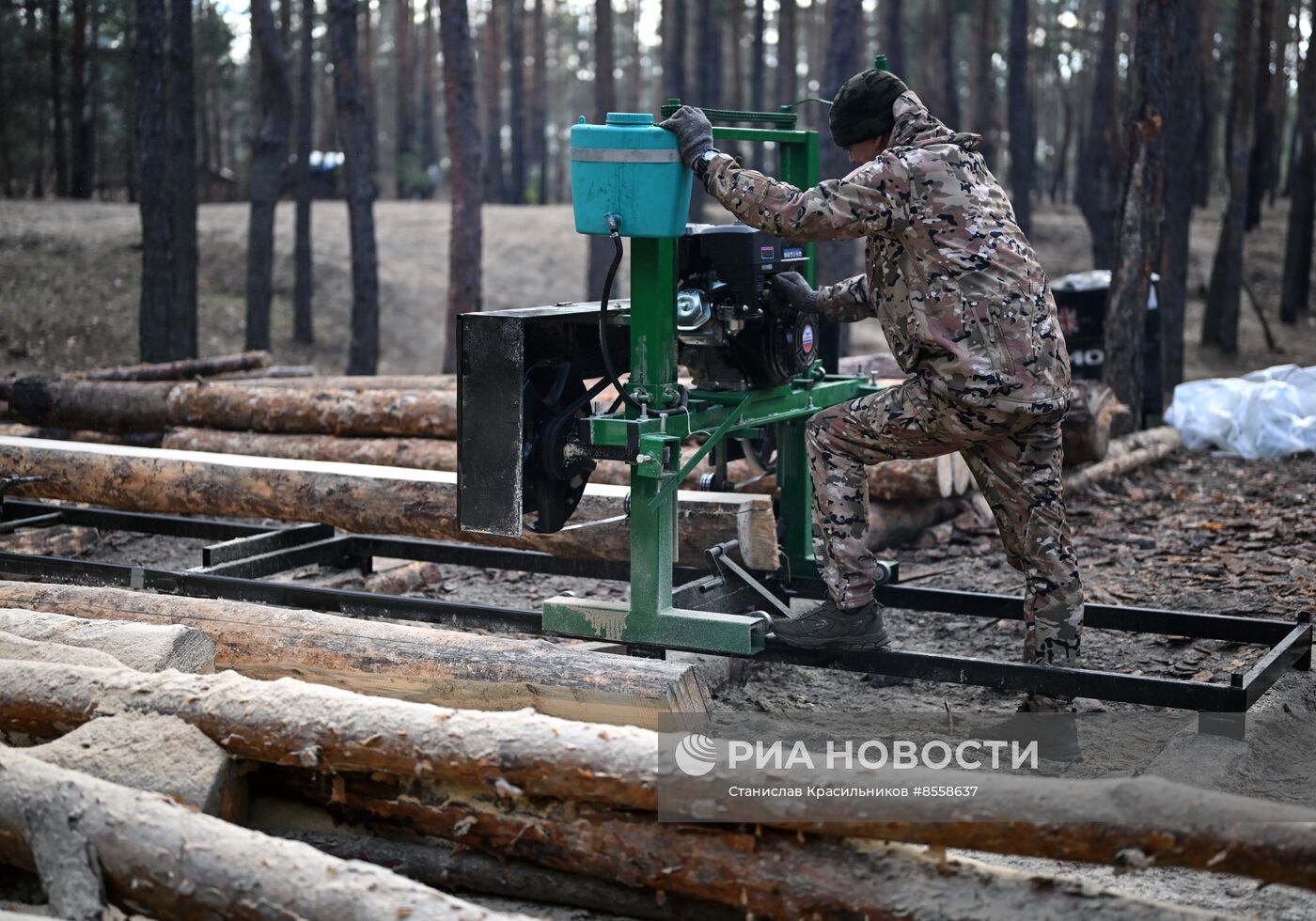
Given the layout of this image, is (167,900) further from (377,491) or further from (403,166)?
(403,166)

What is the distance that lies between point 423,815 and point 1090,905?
177 cm

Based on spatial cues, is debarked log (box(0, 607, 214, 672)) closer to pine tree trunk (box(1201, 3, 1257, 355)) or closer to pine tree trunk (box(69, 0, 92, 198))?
pine tree trunk (box(1201, 3, 1257, 355))

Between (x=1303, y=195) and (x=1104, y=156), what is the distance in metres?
2.96

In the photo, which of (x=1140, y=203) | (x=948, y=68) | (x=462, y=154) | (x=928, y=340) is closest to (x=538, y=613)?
(x=928, y=340)

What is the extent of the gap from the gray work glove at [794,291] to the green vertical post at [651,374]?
20.5 inches

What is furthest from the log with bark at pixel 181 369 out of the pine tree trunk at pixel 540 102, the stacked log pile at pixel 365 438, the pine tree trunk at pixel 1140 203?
the pine tree trunk at pixel 540 102

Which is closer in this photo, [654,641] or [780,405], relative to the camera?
[654,641]

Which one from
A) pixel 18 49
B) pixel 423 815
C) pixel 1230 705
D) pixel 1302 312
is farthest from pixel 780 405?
pixel 18 49

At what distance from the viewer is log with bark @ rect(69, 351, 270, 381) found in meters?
11.8

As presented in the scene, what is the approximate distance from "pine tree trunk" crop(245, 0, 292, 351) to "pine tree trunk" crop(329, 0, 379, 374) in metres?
1.10

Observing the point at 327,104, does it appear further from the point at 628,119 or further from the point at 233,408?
the point at 628,119

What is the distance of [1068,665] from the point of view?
16.6 ft

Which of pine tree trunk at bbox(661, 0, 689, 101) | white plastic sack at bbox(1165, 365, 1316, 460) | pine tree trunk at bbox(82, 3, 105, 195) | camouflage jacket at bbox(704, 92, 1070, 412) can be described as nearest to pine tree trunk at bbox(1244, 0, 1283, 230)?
pine tree trunk at bbox(661, 0, 689, 101)

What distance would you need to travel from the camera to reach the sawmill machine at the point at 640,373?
4668 millimetres
